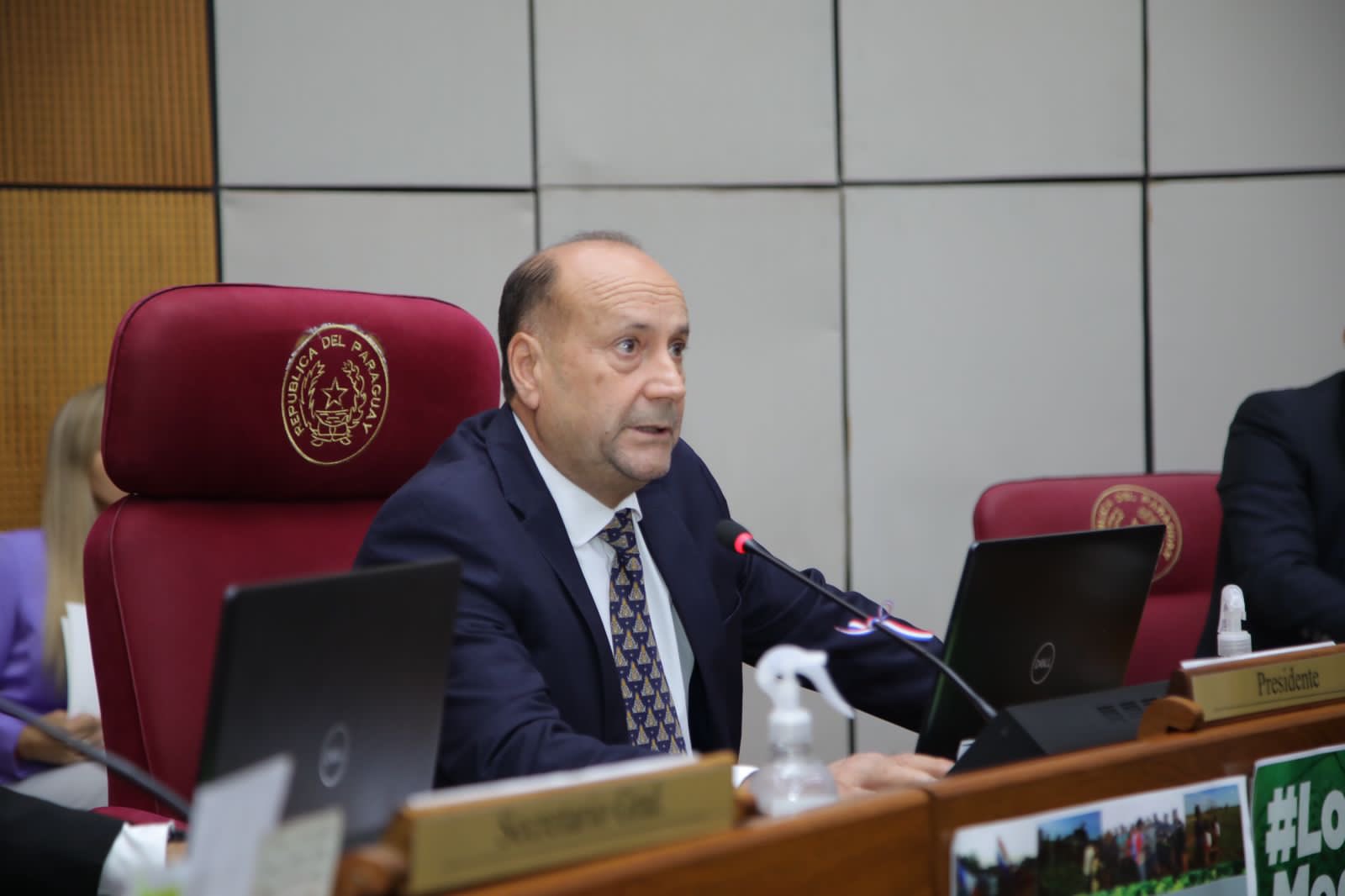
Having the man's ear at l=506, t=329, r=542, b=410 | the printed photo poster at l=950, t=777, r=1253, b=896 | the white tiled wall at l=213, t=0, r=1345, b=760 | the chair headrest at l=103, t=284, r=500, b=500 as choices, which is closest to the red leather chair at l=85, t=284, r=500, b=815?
the chair headrest at l=103, t=284, r=500, b=500

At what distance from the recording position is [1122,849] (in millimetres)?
866

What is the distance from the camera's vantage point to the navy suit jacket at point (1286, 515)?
1917mm

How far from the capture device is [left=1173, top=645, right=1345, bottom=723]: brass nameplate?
1.01 metres

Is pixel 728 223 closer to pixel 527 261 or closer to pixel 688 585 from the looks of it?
pixel 527 261

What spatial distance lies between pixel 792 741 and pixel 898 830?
0.09 metres

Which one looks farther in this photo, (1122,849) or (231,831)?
(1122,849)

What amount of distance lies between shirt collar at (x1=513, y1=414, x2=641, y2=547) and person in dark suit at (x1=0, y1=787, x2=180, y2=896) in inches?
25.2

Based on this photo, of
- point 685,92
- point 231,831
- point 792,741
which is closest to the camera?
point 231,831

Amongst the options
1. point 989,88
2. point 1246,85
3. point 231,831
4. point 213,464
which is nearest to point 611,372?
point 213,464

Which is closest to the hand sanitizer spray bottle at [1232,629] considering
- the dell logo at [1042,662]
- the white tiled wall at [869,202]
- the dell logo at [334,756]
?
the dell logo at [1042,662]

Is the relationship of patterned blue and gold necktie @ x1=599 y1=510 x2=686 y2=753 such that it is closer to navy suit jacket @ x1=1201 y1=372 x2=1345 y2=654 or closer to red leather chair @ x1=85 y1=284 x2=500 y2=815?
red leather chair @ x1=85 y1=284 x2=500 y2=815

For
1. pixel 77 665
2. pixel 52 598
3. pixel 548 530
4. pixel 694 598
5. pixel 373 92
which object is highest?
pixel 373 92

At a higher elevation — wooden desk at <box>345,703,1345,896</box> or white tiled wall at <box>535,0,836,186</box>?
white tiled wall at <box>535,0,836,186</box>

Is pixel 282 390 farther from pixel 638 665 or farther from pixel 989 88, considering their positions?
pixel 989 88
